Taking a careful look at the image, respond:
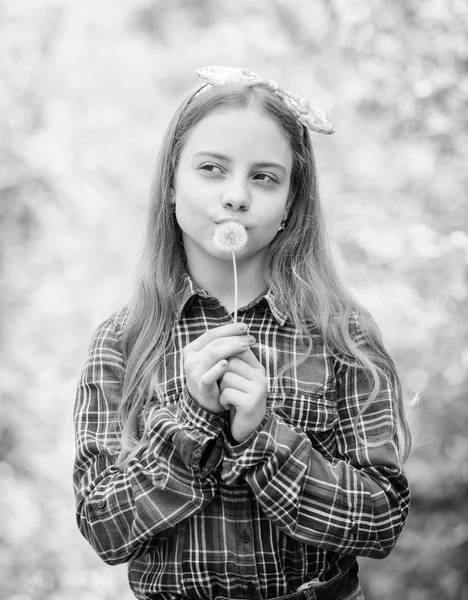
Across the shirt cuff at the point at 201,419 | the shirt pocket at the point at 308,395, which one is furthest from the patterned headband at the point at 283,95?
the shirt cuff at the point at 201,419

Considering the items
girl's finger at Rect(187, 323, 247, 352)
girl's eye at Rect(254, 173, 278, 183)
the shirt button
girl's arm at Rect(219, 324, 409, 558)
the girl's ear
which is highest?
the girl's ear

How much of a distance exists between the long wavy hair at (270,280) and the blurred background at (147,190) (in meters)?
1.20

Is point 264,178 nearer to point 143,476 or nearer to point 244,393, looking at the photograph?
point 244,393

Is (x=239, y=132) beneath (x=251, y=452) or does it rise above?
above

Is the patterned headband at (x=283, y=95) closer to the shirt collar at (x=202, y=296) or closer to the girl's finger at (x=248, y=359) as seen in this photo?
the shirt collar at (x=202, y=296)

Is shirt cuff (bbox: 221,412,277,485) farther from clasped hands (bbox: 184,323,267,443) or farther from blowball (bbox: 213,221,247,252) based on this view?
blowball (bbox: 213,221,247,252)

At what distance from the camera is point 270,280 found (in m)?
1.34

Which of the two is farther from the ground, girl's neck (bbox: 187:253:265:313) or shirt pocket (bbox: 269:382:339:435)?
girl's neck (bbox: 187:253:265:313)

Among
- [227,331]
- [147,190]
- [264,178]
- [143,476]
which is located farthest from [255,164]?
[147,190]

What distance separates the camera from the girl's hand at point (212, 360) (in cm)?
107

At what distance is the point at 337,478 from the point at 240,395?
21 cm

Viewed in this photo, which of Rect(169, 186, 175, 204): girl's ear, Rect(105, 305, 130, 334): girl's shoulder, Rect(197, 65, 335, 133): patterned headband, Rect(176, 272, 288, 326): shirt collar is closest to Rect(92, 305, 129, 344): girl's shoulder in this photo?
Rect(105, 305, 130, 334): girl's shoulder

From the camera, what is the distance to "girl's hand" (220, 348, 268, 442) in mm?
1078

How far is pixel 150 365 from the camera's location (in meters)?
1.28
